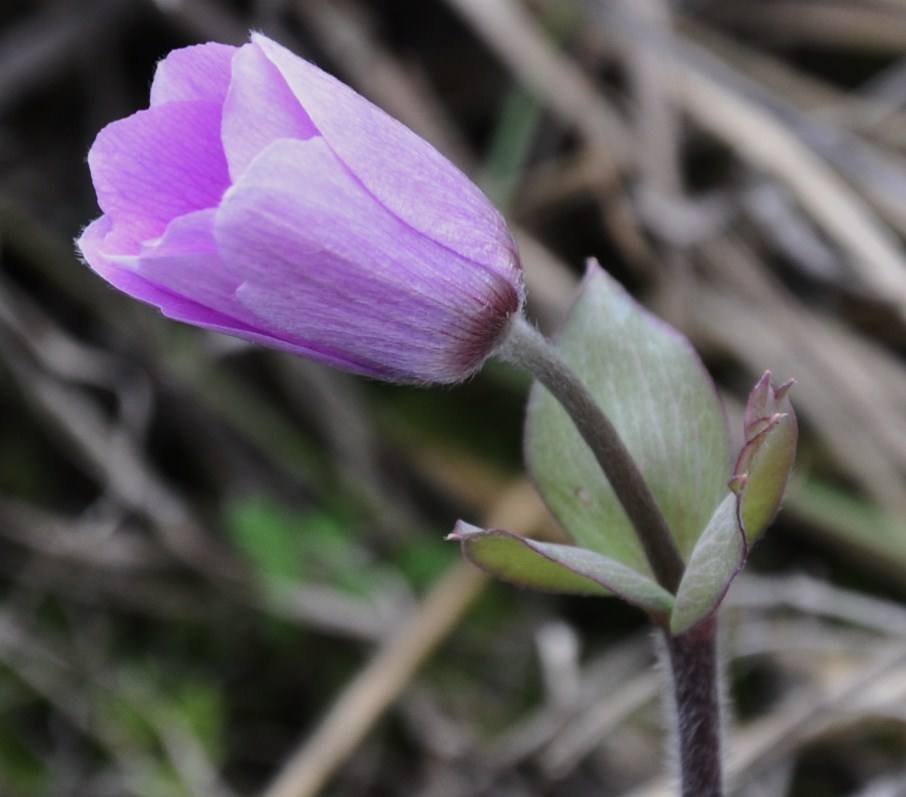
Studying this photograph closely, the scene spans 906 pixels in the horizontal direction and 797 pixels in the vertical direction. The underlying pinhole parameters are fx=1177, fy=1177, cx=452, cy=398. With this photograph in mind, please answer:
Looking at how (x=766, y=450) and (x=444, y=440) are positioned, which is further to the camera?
(x=444, y=440)

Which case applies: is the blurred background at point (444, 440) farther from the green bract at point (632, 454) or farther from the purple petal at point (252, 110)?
the purple petal at point (252, 110)

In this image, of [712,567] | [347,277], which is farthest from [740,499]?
[347,277]

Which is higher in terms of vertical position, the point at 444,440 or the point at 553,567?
the point at 553,567

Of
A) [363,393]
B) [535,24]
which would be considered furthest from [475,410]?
[535,24]

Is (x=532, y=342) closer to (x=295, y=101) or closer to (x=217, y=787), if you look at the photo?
(x=295, y=101)

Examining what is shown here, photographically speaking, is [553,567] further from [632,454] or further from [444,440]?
[444,440]

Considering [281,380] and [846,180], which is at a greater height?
[846,180]

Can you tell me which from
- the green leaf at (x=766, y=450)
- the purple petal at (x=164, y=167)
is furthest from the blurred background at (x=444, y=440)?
the purple petal at (x=164, y=167)

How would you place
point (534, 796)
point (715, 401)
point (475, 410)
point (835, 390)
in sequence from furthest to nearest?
point (475, 410) < point (835, 390) < point (534, 796) < point (715, 401)
